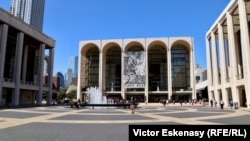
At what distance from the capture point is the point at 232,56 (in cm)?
3884

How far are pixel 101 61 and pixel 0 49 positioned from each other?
38.9m

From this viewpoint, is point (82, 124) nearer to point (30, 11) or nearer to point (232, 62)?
point (232, 62)

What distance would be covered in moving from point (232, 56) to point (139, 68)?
116 feet

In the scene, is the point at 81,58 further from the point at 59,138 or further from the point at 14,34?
the point at 59,138

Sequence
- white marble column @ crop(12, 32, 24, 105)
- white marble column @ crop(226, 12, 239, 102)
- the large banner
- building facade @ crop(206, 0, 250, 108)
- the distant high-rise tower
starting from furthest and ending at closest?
the distant high-rise tower < the large banner < white marble column @ crop(12, 32, 24, 105) < white marble column @ crop(226, 12, 239, 102) < building facade @ crop(206, 0, 250, 108)

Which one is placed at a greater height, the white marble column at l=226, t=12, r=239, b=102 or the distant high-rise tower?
the distant high-rise tower

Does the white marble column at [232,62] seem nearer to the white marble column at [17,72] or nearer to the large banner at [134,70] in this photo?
the large banner at [134,70]

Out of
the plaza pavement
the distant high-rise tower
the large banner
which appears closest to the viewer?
the plaza pavement

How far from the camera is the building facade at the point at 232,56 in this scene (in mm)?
33656

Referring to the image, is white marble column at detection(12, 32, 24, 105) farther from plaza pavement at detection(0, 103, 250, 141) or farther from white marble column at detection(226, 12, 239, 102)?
white marble column at detection(226, 12, 239, 102)

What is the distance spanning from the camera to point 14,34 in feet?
154

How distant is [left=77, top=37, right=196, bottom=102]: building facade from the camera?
71.6 m

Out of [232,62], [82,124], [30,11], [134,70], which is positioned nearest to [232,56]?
[232,62]

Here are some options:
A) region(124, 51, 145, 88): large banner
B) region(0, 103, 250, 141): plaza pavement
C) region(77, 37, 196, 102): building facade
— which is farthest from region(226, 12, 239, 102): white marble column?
region(124, 51, 145, 88): large banner
